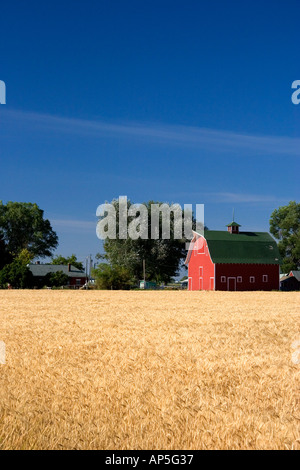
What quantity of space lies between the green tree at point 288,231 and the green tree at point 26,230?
154 ft

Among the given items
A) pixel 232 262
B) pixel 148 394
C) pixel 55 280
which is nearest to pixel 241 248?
pixel 232 262

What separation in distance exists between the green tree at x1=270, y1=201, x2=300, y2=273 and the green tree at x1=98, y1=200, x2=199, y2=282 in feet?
75.2

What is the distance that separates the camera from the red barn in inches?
2697

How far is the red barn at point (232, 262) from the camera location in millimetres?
68500

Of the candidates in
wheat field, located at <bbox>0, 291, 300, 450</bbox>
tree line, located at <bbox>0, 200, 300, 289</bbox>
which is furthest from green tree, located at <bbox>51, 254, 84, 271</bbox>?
wheat field, located at <bbox>0, 291, 300, 450</bbox>

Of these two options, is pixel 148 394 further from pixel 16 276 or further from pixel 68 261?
pixel 68 261

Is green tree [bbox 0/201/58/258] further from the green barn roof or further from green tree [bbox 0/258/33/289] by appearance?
the green barn roof

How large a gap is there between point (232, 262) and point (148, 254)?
19.3 meters

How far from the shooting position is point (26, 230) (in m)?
112

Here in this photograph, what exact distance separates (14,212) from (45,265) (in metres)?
14.0

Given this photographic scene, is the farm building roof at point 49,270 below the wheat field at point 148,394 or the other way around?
the other way around

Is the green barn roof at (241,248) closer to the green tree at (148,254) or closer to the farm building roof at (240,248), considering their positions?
the farm building roof at (240,248)

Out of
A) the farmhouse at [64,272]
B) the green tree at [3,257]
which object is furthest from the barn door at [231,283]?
the farmhouse at [64,272]
